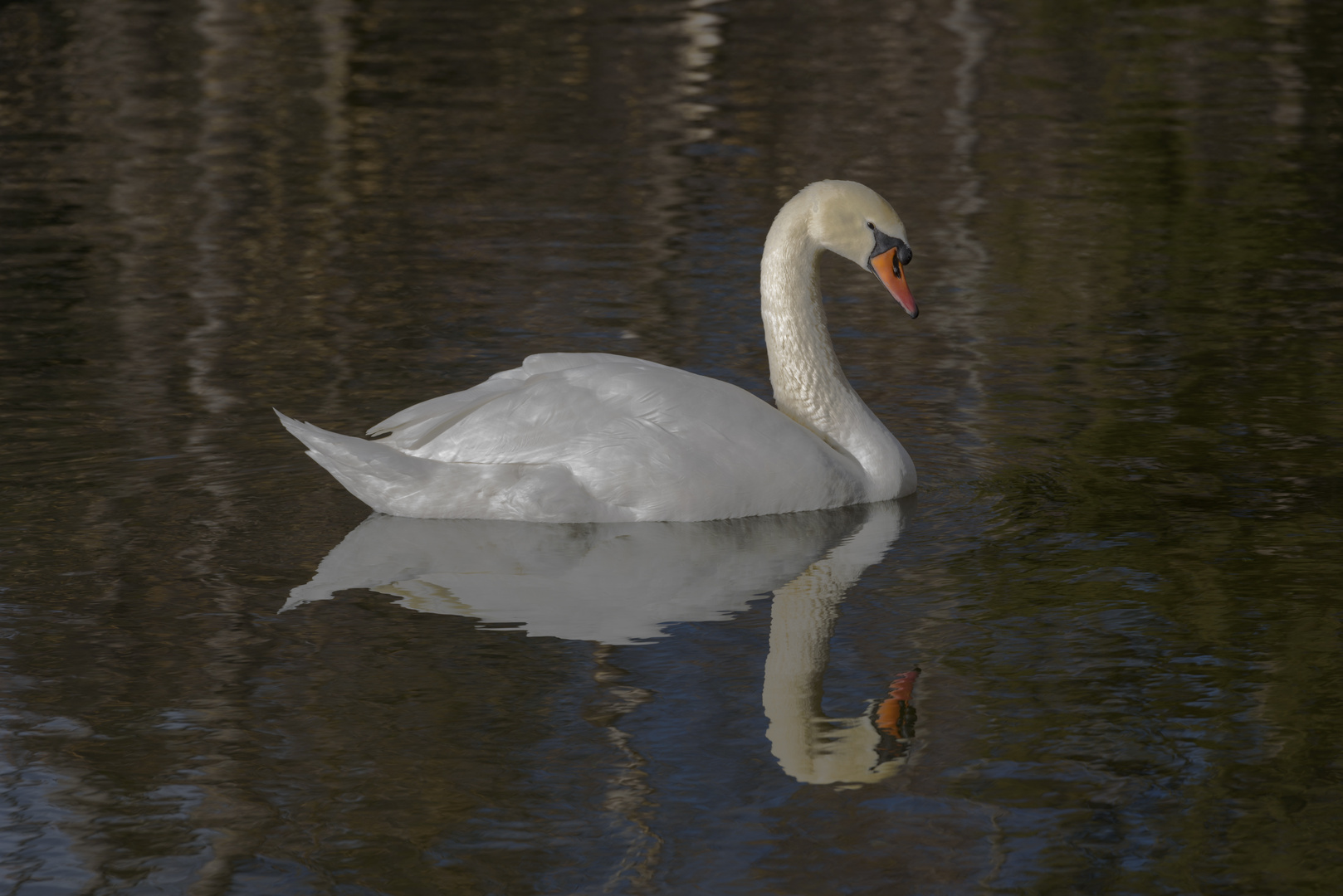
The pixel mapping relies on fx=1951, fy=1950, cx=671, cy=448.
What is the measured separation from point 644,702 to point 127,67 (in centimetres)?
1736

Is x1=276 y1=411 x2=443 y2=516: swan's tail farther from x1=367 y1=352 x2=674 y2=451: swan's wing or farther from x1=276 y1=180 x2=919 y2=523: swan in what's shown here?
x1=367 y1=352 x2=674 y2=451: swan's wing

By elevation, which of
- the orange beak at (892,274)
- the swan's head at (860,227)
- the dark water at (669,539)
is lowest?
the dark water at (669,539)

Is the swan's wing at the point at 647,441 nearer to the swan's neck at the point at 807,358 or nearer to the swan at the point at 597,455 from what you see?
the swan at the point at 597,455

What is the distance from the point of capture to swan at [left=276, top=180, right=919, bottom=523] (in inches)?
311

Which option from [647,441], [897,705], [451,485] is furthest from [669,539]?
[897,705]

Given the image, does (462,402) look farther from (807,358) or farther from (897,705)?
(897,705)

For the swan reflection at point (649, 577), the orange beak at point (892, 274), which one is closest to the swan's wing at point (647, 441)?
the swan reflection at point (649, 577)

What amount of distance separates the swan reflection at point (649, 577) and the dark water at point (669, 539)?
1.1 inches

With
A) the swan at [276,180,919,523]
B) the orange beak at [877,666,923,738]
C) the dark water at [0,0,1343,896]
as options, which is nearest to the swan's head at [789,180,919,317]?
the swan at [276,180,919,523]

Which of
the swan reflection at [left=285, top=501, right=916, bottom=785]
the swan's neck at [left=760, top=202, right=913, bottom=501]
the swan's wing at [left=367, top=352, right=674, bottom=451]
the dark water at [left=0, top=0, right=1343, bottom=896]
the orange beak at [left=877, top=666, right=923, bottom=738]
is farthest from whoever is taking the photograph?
the swan's neck at [left=760, top=202, right=913, bottom=501]

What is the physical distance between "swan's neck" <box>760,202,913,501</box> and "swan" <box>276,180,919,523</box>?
89mm

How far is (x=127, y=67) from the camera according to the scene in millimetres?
21688

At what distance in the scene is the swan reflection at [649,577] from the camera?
21.4 feet

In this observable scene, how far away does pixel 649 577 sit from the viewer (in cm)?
750
